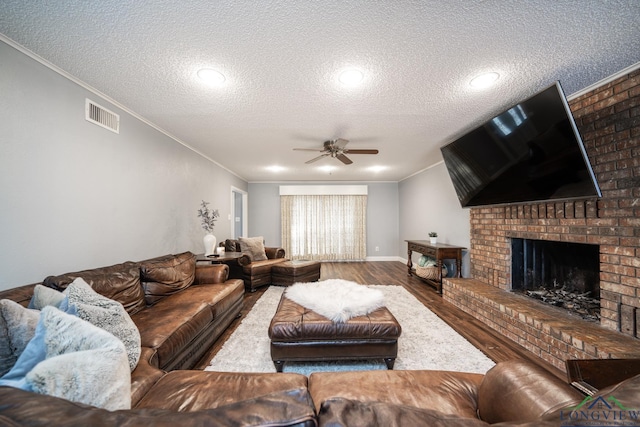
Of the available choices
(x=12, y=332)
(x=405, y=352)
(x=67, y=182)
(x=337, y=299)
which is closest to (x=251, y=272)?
(x=337, y=299)

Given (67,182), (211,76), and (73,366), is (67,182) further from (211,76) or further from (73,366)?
(73,366)

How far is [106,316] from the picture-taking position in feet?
4.12

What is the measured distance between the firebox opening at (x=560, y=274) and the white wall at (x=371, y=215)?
387 centimetres

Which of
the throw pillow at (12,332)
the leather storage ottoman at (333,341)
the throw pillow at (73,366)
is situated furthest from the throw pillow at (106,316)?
the leather storage ottoman at (333,341)

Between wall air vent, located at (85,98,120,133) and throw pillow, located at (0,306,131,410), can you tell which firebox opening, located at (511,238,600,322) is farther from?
wall air vent, located at (85,98,120,133)

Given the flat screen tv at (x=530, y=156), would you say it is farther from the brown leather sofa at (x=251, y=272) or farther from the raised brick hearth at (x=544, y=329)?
the brown leather sofa at (x=251, y=272)

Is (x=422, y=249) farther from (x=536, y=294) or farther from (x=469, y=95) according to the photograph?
(x=469, y=95)

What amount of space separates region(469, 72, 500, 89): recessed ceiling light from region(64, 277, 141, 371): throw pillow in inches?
119

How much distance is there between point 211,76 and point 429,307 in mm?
3569

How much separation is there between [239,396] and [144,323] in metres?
1.22

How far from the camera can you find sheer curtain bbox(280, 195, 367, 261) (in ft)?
21.7

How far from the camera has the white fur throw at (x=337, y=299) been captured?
1944 mm

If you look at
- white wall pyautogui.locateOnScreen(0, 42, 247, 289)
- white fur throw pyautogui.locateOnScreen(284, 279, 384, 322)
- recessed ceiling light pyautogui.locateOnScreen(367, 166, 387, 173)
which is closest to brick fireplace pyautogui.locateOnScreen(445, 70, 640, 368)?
white fur throw pyautogui.locateOnScreen(284, 279, 384, 322)

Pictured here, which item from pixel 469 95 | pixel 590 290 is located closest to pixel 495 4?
pixel 469 95
